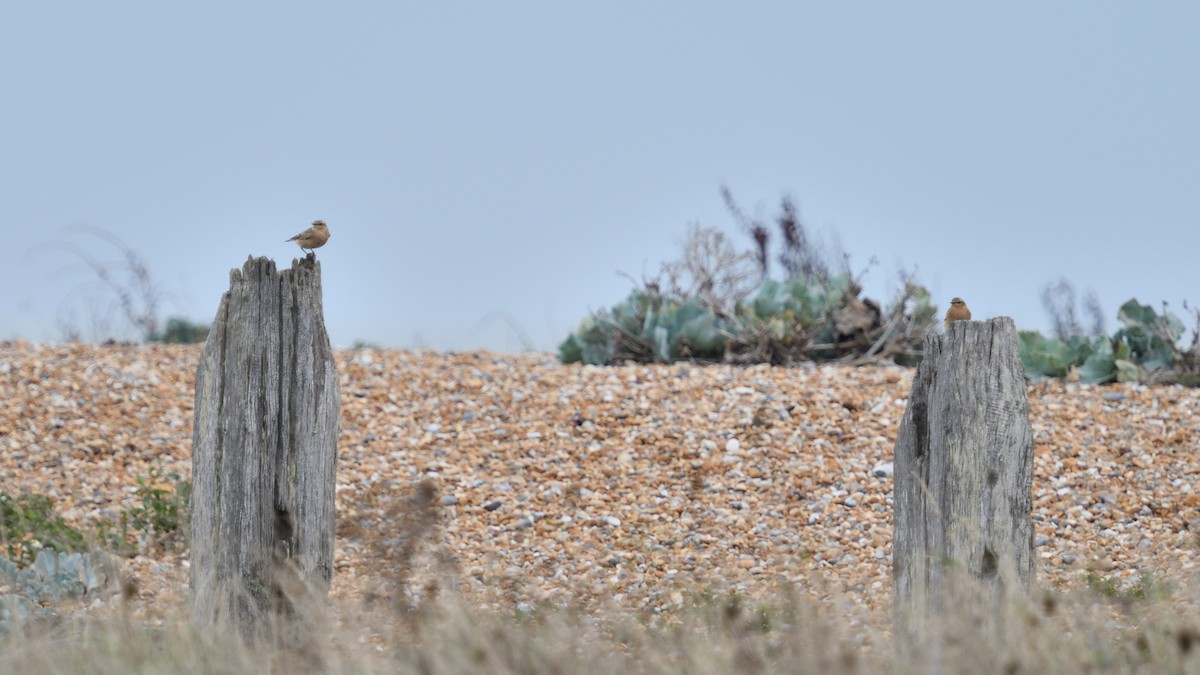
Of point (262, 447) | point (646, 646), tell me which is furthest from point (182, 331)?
point (646, 646)

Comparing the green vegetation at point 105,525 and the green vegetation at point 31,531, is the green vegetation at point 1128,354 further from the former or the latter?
the green vegetation at point 31,531

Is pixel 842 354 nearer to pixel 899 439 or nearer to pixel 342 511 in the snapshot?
pixel 342 511

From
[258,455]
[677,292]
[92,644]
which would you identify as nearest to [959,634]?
[258,455]

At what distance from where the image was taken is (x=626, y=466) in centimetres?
817

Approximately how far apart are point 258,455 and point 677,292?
8095mm

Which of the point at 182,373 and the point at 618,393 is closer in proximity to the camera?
the point at 618,393

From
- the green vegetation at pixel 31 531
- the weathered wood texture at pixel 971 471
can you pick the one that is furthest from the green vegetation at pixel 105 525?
the weathered wood texture at pixel 971 471

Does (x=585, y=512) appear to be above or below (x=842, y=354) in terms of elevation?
below

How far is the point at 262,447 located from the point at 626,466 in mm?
3880

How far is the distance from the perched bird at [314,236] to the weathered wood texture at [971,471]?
8.74 feet

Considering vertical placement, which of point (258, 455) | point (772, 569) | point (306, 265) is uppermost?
point (306, 265)

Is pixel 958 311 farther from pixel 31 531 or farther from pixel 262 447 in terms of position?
pixel 31 531

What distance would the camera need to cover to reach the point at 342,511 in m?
7.69

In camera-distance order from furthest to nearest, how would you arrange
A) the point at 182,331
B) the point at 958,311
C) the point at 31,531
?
the point at 182,331
the point at 31,531
the point at 958,311
